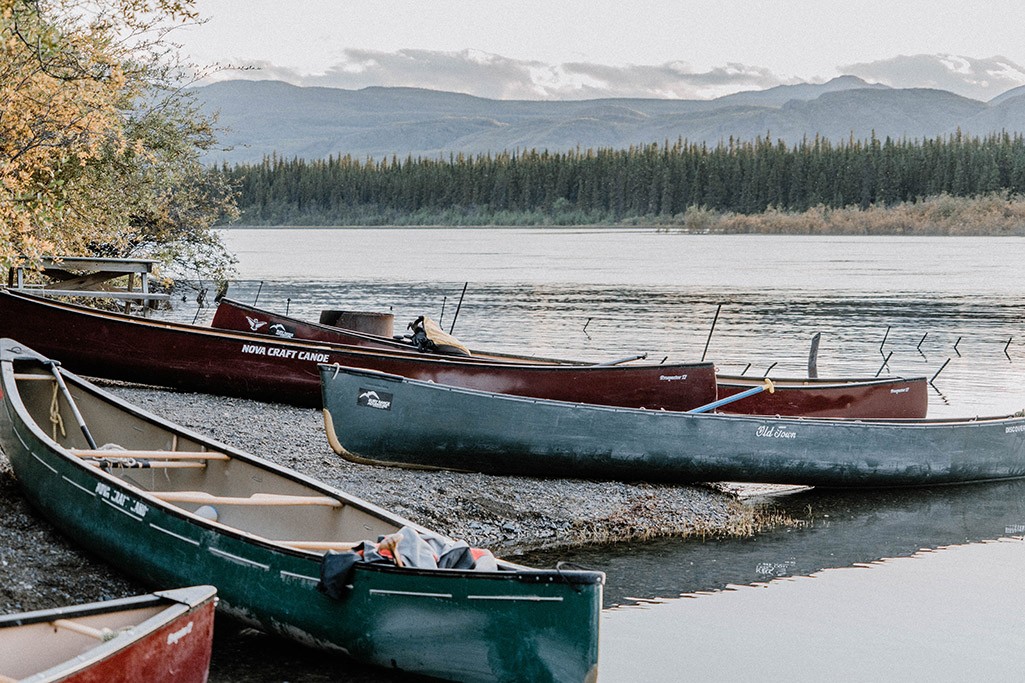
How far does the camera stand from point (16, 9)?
1373 cm

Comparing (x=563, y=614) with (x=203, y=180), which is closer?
(x=563, y=614)

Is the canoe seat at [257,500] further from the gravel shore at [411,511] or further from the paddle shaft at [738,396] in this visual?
the paddle shaft at [738,396]

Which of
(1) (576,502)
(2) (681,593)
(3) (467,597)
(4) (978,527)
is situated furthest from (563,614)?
(4) (978,527)

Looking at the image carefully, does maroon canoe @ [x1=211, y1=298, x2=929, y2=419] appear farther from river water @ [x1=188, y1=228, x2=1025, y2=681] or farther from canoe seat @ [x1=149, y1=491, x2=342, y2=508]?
canoe seat @ [x1=149, y1=491, x2=342, y2=508]

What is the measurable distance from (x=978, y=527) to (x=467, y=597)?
8.79m

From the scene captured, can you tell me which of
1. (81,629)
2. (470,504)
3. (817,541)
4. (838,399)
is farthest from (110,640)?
(838,399)

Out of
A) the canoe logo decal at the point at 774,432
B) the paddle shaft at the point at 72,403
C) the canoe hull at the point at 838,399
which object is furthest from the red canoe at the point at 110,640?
the canoe hull at the point at 838,399

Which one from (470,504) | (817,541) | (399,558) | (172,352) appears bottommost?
(817,541)

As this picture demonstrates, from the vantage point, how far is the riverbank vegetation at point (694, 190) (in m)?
126

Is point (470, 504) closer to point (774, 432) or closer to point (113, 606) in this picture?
point (774, 432)

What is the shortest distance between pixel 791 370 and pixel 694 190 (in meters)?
119

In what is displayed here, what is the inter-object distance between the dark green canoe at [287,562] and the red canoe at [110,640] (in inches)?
56.4

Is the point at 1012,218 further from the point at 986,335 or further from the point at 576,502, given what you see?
the point at 576,502

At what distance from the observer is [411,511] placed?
1107 centimetres
